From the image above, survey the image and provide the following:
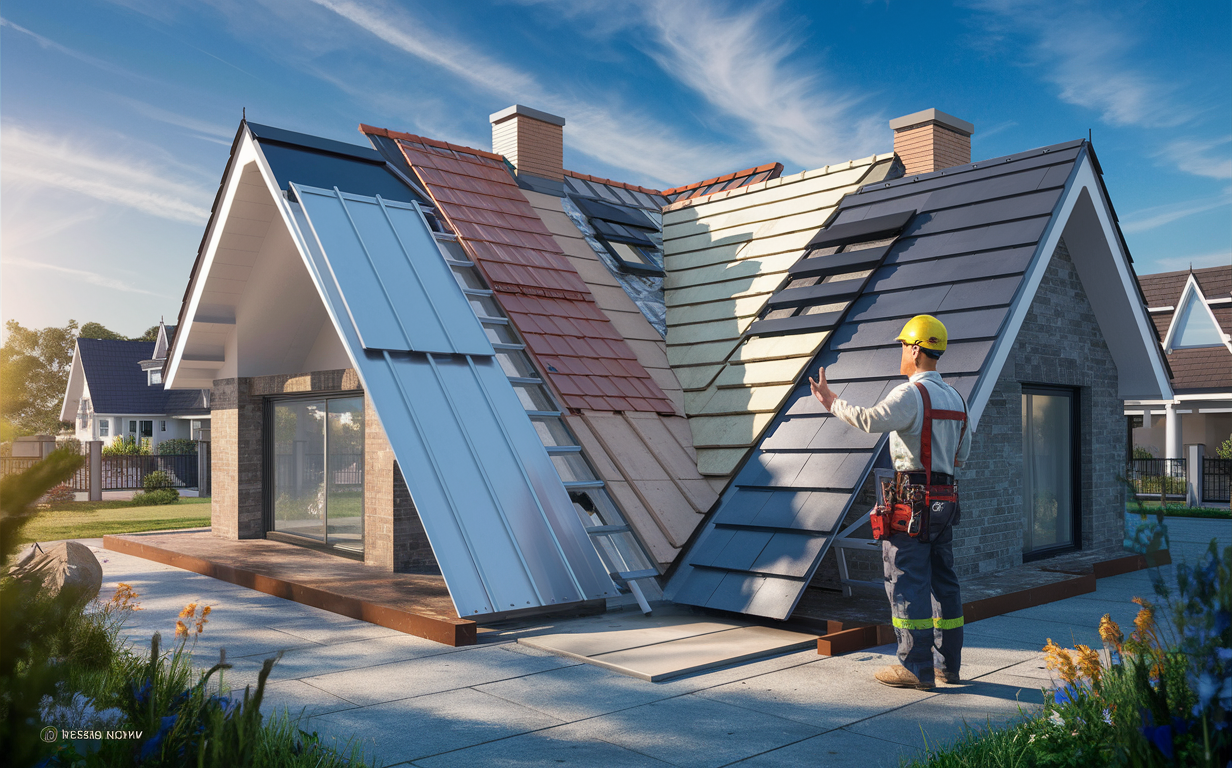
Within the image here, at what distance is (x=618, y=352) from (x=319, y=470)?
4.59 m

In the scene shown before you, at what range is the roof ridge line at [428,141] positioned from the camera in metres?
11.4

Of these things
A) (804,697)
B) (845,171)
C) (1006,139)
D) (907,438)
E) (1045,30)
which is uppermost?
(1006,139)

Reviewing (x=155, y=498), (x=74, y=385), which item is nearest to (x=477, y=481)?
(x=155, y=498)

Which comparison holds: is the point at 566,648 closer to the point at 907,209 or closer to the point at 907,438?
the point at 907,438

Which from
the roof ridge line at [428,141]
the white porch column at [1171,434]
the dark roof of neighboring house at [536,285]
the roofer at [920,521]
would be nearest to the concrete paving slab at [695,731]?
the roofer at [920,521]

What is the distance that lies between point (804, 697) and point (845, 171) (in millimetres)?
7951

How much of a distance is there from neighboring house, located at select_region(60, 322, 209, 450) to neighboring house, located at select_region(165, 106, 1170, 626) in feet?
104

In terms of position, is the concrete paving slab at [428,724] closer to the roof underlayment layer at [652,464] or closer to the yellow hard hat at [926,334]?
the roof underlayment layer at [652,464]

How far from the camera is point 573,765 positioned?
4289 mm

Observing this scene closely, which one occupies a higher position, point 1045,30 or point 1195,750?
point 1045,30

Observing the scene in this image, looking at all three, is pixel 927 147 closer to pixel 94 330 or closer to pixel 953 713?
pixel 953 713

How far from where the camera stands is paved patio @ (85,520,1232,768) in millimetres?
4508

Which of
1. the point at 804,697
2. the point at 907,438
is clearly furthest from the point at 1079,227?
the point at 804,697

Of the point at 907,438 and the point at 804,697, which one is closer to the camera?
the point at 804,697
